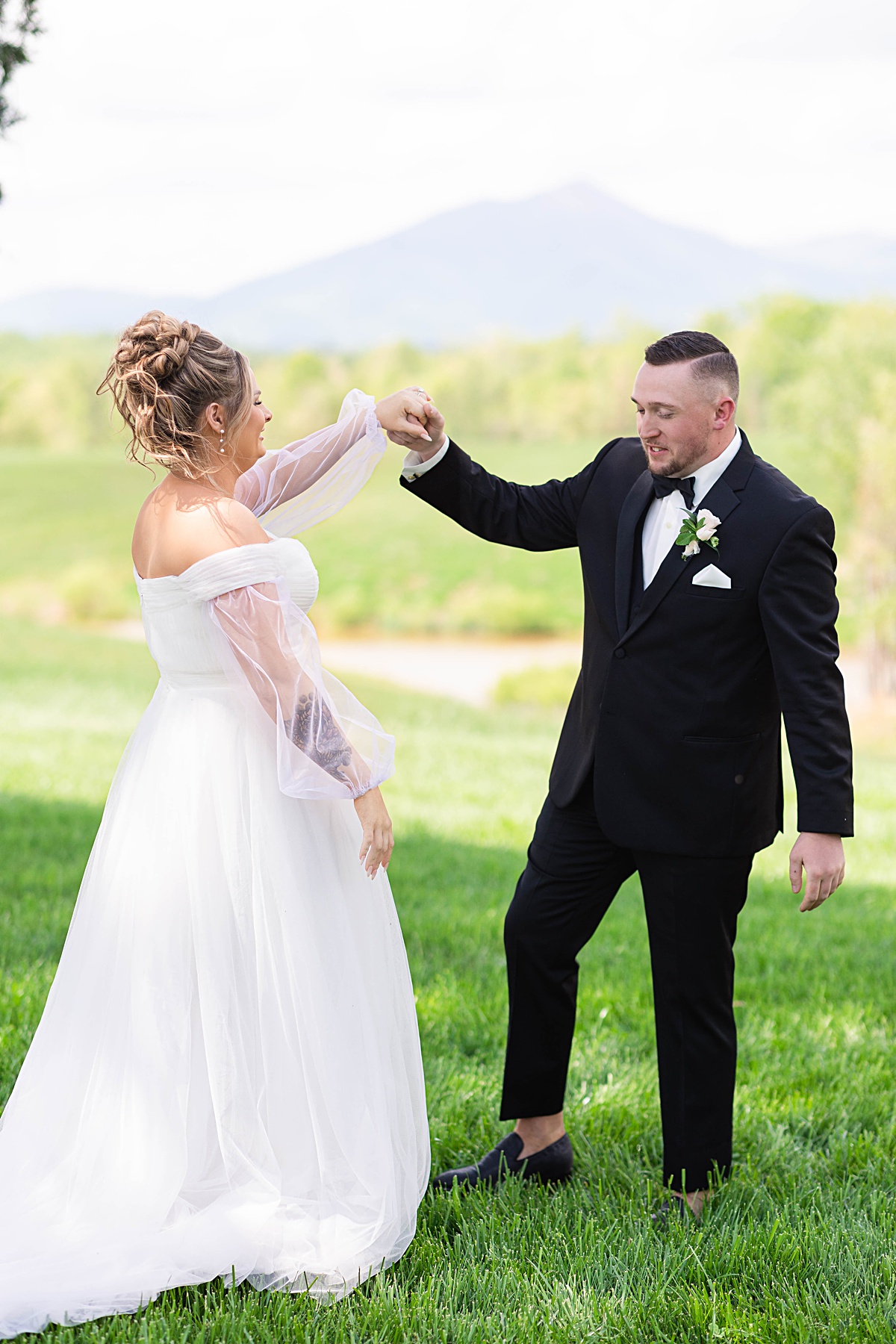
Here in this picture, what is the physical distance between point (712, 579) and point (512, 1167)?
1875 millimetres

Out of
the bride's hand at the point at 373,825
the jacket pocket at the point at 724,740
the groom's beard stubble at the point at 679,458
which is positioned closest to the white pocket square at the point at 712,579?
the groom's beard stubble at the point at 679,458

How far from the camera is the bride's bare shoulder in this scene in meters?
3.02

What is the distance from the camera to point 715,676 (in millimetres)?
3350

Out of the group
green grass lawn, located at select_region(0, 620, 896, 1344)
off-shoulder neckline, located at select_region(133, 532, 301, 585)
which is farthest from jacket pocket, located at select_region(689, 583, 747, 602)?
green grass lawn, located at select_region(0, 620, 896, 1344)

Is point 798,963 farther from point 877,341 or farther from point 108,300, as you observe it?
point 108,300

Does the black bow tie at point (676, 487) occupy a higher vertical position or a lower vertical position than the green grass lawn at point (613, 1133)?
higher

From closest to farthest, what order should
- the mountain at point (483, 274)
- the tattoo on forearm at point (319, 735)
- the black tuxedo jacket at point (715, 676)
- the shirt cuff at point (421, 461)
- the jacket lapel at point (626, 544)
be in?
the tattoo on forearm at point (319, 735) < the black tuxedo jacket at point (715, 676) < the jacket lapel at point (626, 544) < the shirt cuff at point (421, 461) < the mountain at point (483, 274)

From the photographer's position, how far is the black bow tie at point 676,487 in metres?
3.41

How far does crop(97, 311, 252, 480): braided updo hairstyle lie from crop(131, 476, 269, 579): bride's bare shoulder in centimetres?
6

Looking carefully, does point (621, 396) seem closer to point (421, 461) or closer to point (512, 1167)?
point (421, 461)

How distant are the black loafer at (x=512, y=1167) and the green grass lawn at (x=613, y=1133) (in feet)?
0.26

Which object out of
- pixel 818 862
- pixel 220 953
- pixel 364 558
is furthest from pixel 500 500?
pixel 364 558

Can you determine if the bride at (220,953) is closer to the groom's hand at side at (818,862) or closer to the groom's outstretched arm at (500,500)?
the groom's outstretched arm at (500,500)

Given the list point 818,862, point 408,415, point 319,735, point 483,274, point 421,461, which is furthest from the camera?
point 483,274
